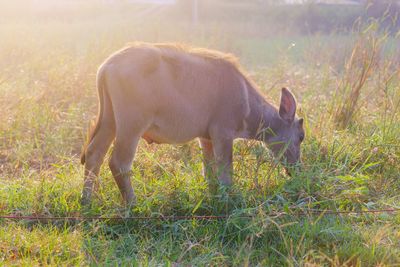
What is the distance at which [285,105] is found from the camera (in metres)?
6.14

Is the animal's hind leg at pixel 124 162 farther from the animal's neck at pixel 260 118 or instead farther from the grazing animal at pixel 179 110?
the animal's neck at pixel 260 118

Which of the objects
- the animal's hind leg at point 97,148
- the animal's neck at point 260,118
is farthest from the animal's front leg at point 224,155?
the animal's hind leg at point 97,148

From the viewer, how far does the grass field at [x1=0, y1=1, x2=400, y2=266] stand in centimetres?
440

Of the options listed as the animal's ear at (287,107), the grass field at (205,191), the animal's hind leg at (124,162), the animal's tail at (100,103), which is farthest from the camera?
the animal's ear at (287,107)

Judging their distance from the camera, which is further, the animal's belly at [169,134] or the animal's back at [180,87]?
the animal's belly at [169,134]

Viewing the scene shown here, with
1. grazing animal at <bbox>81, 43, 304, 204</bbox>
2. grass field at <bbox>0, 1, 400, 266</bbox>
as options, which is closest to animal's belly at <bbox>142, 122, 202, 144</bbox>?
grazing animal at <bbox>81, 43, 304, 204</bbox>

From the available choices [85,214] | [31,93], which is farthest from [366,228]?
[31,93]

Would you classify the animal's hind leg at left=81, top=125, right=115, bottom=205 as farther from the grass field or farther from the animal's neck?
the animal's neck

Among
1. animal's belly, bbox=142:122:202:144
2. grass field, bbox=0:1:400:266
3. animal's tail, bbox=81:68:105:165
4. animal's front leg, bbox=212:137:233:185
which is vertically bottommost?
grass field, bbox=0:1:400:266

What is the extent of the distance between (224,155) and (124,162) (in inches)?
41.4

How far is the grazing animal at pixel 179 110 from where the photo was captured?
510 cm

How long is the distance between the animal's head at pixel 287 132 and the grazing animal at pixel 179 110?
0.01m

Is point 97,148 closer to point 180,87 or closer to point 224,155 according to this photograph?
point 180,87

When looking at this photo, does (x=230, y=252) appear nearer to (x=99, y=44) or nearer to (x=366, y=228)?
(x=366, y=228)
